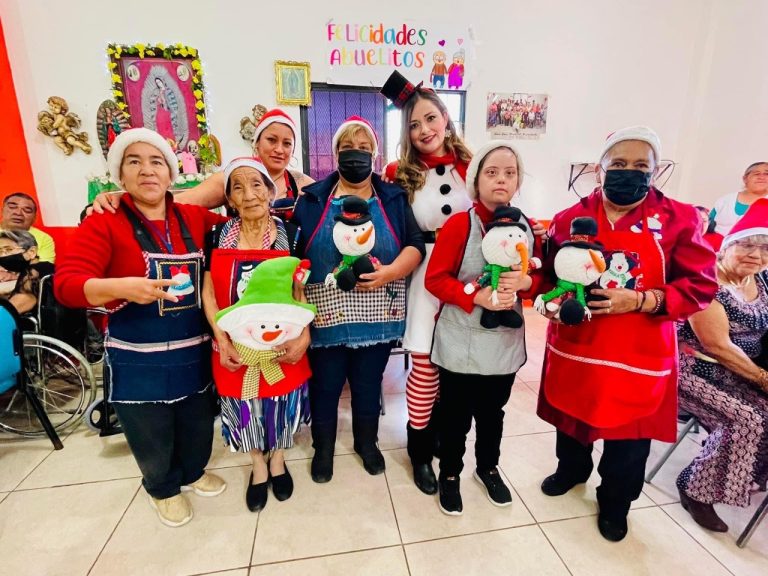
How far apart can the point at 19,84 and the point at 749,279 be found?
5.37m

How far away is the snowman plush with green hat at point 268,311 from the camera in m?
1.19

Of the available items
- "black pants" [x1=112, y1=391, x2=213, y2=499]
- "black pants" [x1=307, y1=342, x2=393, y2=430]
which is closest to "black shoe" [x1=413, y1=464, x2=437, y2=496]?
"black pants" [x1=307, y1=342, x2=393, y2=430]

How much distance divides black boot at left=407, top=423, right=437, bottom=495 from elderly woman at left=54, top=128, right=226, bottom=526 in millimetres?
922

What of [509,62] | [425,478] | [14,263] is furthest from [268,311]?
[509,62]

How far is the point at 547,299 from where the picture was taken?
1.20 meters

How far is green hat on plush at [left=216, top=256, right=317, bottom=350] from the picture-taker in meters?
1.19

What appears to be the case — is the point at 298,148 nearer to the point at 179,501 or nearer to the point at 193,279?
the point at 193,279

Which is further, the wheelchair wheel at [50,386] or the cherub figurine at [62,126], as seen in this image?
the cherub figurine at [62,126]

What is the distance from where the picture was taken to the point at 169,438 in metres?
1.42

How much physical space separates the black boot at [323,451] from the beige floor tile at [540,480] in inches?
32.9

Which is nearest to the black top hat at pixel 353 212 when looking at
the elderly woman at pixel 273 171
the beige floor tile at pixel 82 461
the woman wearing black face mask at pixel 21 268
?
the elderly woman at pixel 273 171

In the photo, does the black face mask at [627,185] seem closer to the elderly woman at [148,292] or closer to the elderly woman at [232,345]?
the elderly woman at [232,345]

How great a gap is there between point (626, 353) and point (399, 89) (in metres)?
1.32

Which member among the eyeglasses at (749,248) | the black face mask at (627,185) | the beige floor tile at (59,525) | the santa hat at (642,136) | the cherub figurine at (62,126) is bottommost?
the beige floor tile at (59,525)
